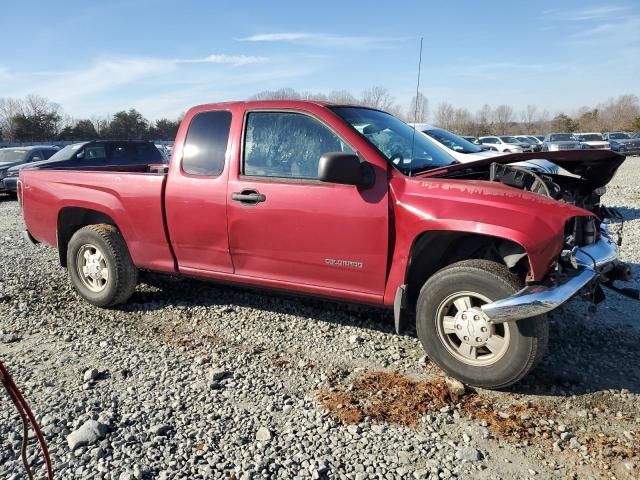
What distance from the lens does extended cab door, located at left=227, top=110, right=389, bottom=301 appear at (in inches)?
147

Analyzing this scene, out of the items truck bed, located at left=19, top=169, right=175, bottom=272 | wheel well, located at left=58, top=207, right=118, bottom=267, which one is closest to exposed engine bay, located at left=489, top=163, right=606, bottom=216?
truck bed, located at left=19, top=169, right=175, bottom=272

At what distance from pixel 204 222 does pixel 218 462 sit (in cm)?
213

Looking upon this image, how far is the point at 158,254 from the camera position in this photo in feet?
15.6

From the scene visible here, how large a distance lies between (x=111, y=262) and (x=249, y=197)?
1.74m

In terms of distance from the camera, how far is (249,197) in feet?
13.5

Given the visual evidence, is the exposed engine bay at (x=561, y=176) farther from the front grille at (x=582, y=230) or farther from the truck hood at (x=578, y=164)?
the front grille at (x=582, y=230)

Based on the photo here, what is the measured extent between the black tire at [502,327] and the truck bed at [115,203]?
2.41m

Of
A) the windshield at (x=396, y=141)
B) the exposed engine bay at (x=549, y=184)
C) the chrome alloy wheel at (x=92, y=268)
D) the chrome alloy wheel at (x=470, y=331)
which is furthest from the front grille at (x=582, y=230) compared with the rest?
the chrome alloy wheel at (x=92, y=268)

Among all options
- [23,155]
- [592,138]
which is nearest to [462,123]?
[592,138]

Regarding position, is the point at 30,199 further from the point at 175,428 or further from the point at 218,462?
the point at 218,462

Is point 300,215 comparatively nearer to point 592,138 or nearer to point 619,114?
point 592,138

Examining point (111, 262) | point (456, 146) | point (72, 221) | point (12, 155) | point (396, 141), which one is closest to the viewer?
point (396, 141)

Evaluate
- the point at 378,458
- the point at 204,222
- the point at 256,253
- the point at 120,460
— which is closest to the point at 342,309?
Answer: the point at 256,253

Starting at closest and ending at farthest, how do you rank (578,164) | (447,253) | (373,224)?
1. (373,224)
2. (447,253)
3. (578,164)
